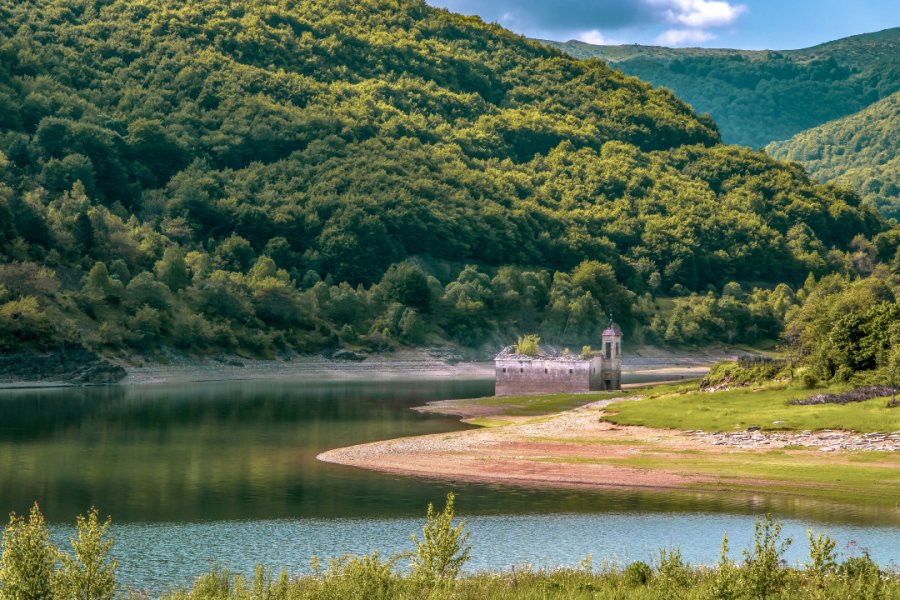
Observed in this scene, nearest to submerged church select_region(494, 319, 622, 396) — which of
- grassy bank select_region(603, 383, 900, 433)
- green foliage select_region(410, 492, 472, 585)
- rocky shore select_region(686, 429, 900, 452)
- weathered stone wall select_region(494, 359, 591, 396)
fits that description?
weathered stone wall select_region(494, 359, 591, 396)

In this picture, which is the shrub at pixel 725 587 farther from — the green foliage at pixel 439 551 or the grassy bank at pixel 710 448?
the grassy bank at pixel 710 448

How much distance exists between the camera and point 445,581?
3331 cm

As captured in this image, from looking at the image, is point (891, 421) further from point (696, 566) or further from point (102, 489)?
point (102, 489)

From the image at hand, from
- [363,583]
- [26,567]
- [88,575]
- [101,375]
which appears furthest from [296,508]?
[101,375]

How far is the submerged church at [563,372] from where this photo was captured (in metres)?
128

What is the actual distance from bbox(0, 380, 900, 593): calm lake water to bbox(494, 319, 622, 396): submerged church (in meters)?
35.0

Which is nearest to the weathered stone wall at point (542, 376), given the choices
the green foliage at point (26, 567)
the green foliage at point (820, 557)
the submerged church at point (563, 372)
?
the submerged church at point (563, 372)

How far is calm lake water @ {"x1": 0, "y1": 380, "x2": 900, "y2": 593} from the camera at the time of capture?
157 ft

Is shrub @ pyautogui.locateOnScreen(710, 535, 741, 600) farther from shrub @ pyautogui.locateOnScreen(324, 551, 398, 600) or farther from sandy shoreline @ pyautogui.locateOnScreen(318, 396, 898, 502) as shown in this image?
sandy shoreline @ pyautogui.locateOnScreen(318, 396, 898, 502)

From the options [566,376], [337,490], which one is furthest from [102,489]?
[566,376]

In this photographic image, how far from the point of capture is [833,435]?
70.7m

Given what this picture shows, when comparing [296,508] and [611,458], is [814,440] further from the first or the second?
[296,508]

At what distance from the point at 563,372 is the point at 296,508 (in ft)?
242

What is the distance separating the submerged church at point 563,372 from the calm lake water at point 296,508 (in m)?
35.0
